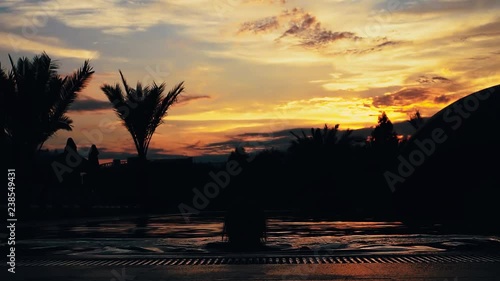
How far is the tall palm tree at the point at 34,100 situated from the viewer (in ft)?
87.6

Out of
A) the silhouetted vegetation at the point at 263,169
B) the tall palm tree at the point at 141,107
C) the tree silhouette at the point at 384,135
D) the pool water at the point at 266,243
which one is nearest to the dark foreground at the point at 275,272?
the pool water at the point at 266,243

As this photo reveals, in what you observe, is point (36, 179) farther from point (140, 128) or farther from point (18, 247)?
point (18, 247)

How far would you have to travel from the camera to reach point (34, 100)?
27.1 m

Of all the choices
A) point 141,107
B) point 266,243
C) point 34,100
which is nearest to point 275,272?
point 266,243

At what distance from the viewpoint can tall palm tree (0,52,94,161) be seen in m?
26.7

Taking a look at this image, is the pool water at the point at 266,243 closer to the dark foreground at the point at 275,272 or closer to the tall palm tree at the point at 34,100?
the dark foreground at the point at 275,272

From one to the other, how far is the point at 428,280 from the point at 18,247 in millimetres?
9312

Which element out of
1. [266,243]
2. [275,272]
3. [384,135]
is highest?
[384,135]

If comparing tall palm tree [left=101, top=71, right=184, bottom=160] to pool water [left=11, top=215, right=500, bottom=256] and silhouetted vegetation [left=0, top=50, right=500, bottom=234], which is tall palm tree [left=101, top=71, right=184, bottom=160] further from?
pool water [left=11, top=215, right=500, bottom=256]

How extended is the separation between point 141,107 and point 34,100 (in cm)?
879

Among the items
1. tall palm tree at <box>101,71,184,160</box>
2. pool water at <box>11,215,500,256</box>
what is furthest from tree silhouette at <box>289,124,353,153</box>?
pool water at <box>11,215,500,256</box>

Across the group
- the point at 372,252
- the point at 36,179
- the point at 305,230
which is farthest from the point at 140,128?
the point at 372,252

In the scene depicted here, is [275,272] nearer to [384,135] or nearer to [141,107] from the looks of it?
[141,107]

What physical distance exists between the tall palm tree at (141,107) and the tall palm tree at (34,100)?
638cm
